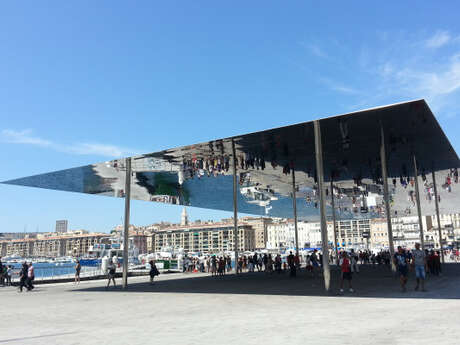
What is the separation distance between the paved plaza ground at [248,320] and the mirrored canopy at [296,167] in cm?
619

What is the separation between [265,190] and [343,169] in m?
7.89

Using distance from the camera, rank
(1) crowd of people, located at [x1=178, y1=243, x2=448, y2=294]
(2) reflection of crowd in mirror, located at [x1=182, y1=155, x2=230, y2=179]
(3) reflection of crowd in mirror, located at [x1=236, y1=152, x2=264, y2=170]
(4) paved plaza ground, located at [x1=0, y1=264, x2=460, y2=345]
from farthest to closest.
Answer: (2) reflection of crowd in mirror, located at [x1=182, y1=155, x2=230, y2=179] → (3) reflection of crowd in mirror, located at [x1=236, y1=152, x2=264, y2=170] → (1) crowd of people, located at [x1=178, y1=243, x2=448, y2=294] → (4) paved plaza ground, located at [x1=0, y1=264, x2=460, y2=345]

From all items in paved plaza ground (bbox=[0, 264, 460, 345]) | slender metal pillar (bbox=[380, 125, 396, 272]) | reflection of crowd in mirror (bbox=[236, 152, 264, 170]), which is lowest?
paved plaza ground (bbox=[0, 264, 460, 345])

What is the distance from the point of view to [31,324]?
10.1 meters

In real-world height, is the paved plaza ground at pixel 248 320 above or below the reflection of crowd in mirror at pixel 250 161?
below

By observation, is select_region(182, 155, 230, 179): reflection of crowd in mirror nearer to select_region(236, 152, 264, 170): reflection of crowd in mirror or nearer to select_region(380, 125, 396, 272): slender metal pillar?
select_region(236, 152, 264, 170): reflection of crowd in mirror

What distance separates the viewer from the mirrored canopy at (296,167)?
16111 millimetres

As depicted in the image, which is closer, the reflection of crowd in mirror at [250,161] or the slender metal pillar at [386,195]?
the slender metal pillar at [386,195]

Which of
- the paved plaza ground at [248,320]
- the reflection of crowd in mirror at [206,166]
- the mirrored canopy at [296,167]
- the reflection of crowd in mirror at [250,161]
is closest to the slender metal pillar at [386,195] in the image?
the mirrored canopy at [296,167]

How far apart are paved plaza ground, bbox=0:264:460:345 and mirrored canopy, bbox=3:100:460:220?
6192 mm

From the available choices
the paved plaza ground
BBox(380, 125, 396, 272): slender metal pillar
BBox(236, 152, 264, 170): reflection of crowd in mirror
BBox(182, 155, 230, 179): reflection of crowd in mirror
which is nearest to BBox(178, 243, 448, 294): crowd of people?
BBox(380, 125, 396, 272): slender metal pillar

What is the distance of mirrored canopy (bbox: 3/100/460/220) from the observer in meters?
16.1

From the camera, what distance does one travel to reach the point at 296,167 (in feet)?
80.4

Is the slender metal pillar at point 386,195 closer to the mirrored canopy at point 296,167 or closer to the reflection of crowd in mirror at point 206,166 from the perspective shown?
the mirrored canopy at point 296,167
